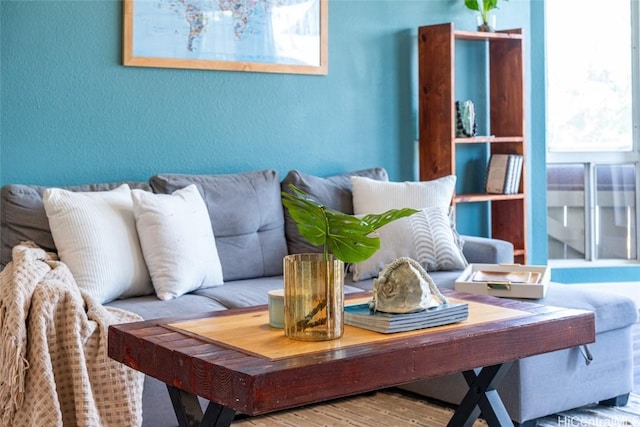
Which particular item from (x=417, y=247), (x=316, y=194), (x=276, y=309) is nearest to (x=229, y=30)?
(x=316, y=194)

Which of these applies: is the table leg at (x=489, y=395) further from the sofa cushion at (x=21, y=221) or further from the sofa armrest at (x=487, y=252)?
the sofa cushion at (x=21, y=221)

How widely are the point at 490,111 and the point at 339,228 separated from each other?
3097 mm

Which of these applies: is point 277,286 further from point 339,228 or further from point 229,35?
point 339,228

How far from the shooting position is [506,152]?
4906 mm

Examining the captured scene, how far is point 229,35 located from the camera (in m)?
4.05

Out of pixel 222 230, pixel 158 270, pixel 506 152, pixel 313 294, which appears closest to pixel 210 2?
pixel 222 230

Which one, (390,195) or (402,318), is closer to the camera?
(402,318)

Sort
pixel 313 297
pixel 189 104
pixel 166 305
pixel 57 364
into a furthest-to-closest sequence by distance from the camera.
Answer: pixel 189 104
pixel 166 305
pixel 57 364
pixel 313 297

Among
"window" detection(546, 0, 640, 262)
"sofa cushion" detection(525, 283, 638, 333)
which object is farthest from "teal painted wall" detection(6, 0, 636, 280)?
"sofa cushion" detection(525, 283, 638, 333)

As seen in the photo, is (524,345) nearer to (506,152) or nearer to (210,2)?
(210,2)

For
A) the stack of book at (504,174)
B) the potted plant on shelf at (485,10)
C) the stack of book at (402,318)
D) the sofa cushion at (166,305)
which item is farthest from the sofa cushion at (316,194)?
the stack of book at (402,318)

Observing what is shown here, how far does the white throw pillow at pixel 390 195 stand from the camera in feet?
13.2

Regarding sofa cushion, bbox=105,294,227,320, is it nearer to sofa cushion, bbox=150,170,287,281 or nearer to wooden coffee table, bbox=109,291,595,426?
sofa cushion, bbox=150,170,287,281

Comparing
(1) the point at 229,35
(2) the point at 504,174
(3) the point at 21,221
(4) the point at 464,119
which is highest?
(1) the point at 229,35
